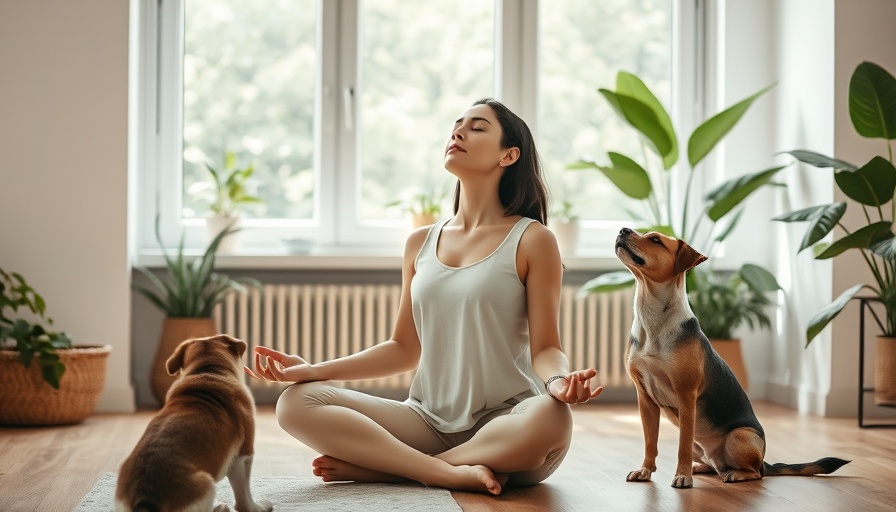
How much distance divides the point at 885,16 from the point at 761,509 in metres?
2.66

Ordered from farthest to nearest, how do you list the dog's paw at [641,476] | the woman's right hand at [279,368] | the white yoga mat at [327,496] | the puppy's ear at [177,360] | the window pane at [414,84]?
the window pane at [414,84] → the dog's paw at [641,476] → the woman's right hand at [279,368] → the white yoga mat at [327,496] → the puppy's ear at [177,360]

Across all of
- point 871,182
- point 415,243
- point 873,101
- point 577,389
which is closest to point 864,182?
point 871,182

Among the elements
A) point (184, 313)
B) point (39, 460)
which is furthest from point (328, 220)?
point (39, 460)

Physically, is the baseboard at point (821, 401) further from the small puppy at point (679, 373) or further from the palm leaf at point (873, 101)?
the small puppy at point (679, 373)

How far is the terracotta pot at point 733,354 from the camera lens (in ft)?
14.0

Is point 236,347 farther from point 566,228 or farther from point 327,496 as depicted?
point 566,228

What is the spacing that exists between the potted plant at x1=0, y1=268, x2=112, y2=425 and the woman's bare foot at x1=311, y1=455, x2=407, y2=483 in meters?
1.56

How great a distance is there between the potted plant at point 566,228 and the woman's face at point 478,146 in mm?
1996

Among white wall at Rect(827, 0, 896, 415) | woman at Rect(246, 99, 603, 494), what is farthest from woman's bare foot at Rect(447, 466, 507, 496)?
white wall at Rect(827, 0, 896, 415)

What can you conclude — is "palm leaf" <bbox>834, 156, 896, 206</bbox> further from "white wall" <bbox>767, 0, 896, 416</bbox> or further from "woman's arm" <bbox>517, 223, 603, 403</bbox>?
"woman's arm" <bbox>517, 223, 603, 403</bbox>

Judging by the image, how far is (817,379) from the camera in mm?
4160

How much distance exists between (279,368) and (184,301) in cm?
184

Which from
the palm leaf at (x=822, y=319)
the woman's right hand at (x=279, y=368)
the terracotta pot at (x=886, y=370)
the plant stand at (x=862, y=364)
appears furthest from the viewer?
the plant stand at (x=862, y=364)

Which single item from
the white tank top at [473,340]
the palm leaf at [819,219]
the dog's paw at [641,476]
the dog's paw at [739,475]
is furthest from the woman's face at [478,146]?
the palm leaf at [819,219]
